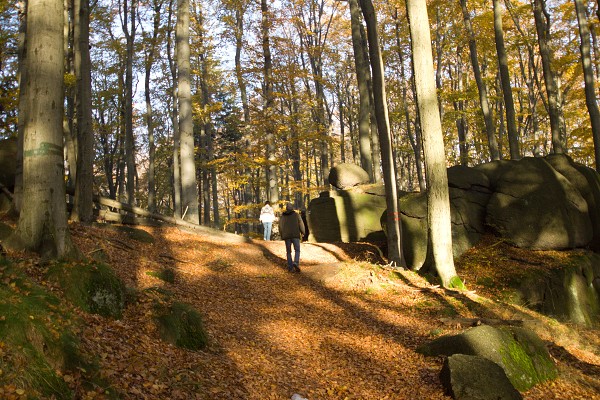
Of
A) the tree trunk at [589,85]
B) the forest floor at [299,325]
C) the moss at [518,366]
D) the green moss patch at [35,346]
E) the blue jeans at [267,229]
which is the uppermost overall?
the tree trunk at [589,85]

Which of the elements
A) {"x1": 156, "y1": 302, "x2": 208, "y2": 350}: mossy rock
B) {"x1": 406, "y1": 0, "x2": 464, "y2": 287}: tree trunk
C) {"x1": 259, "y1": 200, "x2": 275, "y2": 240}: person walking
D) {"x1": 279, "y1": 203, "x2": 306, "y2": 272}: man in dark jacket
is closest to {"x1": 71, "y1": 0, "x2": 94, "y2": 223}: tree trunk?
{"x1": 279, "y1": 203, "x2": 306, "y2": 272}: man in dark jacket

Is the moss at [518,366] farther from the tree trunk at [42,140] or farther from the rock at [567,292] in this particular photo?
the tree trunk at [42,140]

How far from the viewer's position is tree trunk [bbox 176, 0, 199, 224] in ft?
51.6

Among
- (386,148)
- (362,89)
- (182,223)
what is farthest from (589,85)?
(182,223)

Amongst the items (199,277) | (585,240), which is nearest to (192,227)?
(199,277)

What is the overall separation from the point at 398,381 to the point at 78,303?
438cm

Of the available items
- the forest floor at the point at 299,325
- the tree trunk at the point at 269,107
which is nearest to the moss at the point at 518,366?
the forest floor at the point at 299,325

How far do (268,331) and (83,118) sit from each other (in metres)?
8.09

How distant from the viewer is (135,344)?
5.16 m

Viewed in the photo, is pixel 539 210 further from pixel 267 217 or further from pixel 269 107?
pixel 269 107

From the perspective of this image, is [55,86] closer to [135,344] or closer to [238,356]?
[135,344]

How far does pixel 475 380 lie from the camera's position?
5637mm

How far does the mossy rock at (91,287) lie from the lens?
555cm

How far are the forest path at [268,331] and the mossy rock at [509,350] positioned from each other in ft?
0.78
